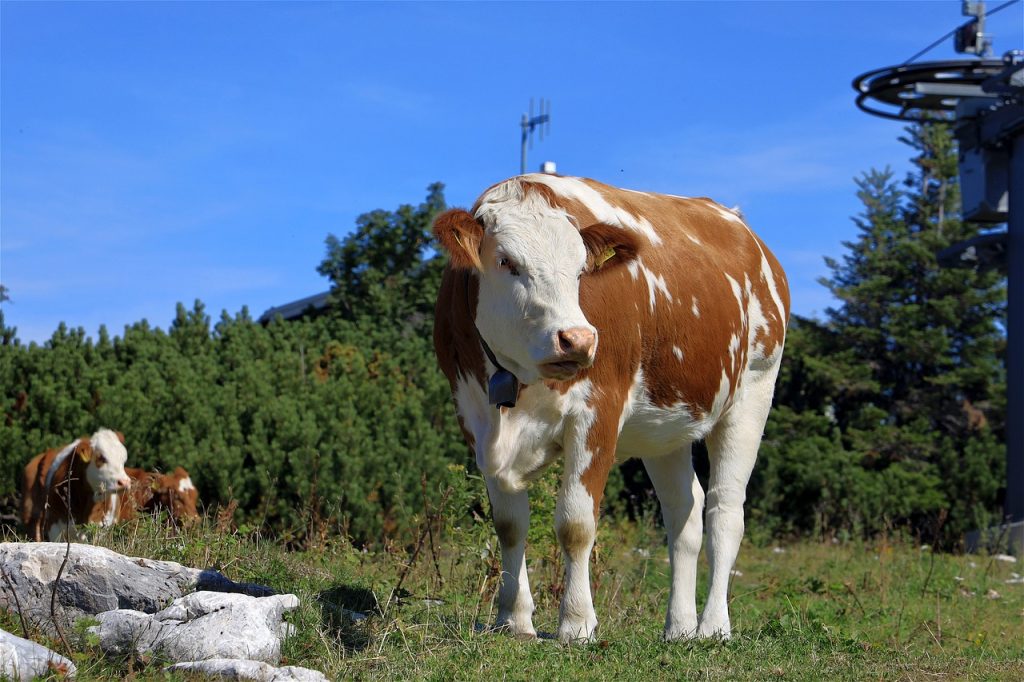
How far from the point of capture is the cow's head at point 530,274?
5086 millimetres

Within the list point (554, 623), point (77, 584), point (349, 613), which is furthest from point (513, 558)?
point (77, 584)

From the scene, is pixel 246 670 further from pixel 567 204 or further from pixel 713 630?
pixel 713 630

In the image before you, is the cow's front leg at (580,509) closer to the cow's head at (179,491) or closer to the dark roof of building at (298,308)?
the cow's head at (179,491)

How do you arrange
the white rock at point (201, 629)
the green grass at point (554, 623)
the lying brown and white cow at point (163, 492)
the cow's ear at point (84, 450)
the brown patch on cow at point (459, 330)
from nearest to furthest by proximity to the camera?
the white rock at point (201, 629)
the green grass at point (554, 623)
the brown patch on cow at point (459, 330)
the lying brown and white cow at point (163, 492)
the cow's ear at point (84, 450)

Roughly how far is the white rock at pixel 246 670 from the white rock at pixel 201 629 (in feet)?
0.50

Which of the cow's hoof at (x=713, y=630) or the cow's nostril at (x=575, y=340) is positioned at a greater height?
the cow's nostril at (x=575, y=340)

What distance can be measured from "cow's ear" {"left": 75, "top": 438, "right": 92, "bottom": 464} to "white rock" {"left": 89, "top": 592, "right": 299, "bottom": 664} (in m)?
5.33

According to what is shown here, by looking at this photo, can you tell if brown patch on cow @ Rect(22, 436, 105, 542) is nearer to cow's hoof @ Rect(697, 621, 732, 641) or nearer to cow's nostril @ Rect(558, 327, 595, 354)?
cow's hoof @ Rect(697, 621, 732, 641)

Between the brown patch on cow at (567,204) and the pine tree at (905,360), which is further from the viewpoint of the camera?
the pine tree at (905,360)

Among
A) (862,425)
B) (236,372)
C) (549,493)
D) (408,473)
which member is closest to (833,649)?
(549,493)

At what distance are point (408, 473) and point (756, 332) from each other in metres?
6.31

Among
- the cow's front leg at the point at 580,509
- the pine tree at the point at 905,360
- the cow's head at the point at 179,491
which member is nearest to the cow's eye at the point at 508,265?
the cow's front leg at the point at 580,509

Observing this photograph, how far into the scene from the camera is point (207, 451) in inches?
475

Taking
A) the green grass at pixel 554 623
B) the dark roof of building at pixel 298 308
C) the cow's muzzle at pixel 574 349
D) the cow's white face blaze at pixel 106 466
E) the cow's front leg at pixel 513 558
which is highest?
the dark roof of building at pixel 298 308
